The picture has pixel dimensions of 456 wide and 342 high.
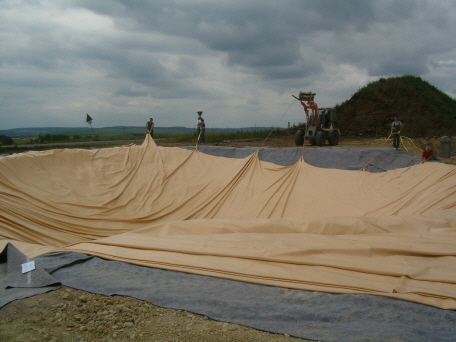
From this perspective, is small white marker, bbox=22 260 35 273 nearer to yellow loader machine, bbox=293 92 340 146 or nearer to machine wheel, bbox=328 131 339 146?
yellow loader machine, bbox=293 92 340 146

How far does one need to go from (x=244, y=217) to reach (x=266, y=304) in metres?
5.34

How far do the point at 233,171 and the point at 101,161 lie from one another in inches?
129

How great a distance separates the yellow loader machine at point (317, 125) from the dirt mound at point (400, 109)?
6.38 meters

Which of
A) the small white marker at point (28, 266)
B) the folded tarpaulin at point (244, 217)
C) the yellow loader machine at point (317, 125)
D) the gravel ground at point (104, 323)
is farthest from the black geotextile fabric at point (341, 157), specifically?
the small white marker at point (28, 266)

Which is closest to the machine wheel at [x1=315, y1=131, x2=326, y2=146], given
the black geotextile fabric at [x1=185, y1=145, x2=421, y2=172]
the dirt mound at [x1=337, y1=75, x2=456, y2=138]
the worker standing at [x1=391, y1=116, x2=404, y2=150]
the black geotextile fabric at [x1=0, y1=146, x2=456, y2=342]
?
the worker standing at [x1=391, y1=116, x2=404, y2=150]

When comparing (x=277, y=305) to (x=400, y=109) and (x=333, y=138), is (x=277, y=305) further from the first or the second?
(x=400, y=109)

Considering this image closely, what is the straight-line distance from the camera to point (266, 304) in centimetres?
296

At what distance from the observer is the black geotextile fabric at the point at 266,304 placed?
8.34 ft

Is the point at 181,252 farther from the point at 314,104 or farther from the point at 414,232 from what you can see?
the point at 314,104

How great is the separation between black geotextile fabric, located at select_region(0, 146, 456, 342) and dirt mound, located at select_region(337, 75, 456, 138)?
19.4 metres

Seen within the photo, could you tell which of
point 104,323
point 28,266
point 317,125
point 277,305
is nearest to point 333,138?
point 317,125

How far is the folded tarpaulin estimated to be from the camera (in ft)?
11.3


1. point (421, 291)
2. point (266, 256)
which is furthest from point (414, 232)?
point (266, 256)

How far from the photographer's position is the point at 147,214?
8633mm
